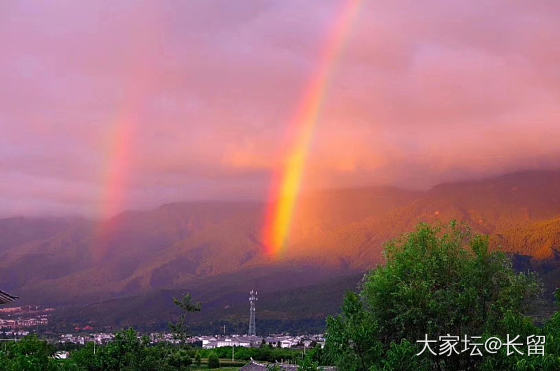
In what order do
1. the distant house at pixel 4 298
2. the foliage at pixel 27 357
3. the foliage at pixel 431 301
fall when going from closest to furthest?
the foliage at pixel 27 357, the distant house at pixel 4 298, the foliage at pixel 431 301

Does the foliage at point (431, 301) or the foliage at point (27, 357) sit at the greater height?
the foliage at point (431, 301)

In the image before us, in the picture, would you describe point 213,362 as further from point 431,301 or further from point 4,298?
point 431,301

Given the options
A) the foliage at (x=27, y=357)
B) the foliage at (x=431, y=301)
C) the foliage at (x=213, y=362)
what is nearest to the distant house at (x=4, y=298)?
the foliage at (x=27, y=357)

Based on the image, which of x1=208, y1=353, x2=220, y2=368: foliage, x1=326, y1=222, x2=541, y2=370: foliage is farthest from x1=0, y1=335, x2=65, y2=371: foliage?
x1=208, y1=353, x2=220, y2=368: foliage

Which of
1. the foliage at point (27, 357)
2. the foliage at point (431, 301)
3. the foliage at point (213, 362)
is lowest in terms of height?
the foliage at point (213, 362)

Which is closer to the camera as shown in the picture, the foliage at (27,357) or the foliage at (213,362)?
the foliage at (27,357)

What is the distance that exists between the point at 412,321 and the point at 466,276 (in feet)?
11.5

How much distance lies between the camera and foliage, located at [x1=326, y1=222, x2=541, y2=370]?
3034 centimetres

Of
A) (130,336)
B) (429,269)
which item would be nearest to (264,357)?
(130,336)

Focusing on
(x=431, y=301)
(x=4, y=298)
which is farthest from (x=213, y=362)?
(x=431, y=301)

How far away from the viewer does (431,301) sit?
31.3 metres

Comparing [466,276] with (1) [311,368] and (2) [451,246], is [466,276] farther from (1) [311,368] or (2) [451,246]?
(1) [311,368]

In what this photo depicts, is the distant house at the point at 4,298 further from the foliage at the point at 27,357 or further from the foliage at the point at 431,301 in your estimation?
the foliage at the point at 431,301

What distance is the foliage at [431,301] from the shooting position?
3034 cm
